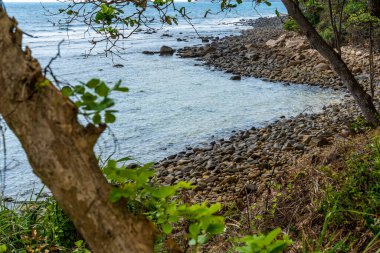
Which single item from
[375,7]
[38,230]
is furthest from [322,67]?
[38,230]

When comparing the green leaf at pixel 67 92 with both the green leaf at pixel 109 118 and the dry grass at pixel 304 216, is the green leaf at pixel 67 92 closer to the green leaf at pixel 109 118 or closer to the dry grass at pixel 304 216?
the green leaf at pixel 109 118

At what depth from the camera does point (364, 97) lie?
6938 millimetres

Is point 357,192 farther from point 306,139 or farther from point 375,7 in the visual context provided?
point 306,139

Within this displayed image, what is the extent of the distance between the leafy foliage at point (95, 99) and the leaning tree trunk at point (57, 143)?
3 centimetres

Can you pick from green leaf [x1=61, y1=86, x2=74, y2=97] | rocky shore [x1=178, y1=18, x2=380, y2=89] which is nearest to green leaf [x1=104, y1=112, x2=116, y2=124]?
green leaf [x1=61, y1=86, x2=74, y2=97]

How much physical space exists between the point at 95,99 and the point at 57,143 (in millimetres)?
161

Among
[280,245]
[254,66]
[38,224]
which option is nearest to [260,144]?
[38,224]

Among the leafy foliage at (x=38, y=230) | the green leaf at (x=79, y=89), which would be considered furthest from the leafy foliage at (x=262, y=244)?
the leafy foliage at (x=38, y=230)

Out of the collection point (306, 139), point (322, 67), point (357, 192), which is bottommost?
point (306, 139)

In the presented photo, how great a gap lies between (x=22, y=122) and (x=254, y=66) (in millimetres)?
18959

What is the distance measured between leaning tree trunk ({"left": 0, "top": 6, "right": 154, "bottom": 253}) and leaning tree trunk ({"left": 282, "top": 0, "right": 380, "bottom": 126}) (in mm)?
5346

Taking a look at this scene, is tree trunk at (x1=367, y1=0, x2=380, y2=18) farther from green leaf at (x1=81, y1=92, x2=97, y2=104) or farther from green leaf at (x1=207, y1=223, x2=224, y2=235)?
green leaf at (x1=81, y1=92, x2=97, y2=104)

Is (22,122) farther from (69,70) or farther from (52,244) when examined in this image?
(69,70)

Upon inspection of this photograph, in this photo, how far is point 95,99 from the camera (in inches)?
50.9
